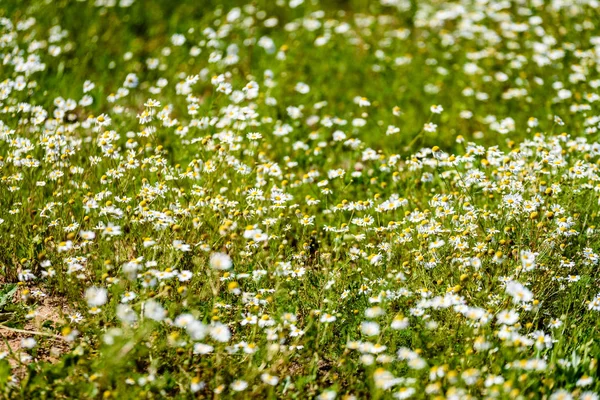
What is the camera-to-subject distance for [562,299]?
3.11m

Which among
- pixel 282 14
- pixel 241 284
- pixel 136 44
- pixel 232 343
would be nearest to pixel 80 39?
pixel 136 44

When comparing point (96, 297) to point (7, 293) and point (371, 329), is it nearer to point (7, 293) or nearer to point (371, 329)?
point (7, 293)

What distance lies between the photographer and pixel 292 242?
394 centimetres

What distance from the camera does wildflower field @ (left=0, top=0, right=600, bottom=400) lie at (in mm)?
2576

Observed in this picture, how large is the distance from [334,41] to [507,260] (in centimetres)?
402

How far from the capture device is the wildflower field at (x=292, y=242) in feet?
8.45

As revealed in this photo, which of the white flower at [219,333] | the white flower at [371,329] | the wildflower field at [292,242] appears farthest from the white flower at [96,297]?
the white flower at [371,329]

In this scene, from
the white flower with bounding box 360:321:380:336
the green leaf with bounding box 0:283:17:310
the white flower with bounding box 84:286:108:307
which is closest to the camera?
the white flower with bounding box 84:286:108:307

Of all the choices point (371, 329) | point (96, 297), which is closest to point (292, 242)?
point (371, 329)

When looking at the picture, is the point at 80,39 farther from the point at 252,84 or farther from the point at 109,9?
the point at 252,84

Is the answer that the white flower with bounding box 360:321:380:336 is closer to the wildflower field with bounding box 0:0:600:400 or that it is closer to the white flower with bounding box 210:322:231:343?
the wildflower field with bounding box 0:0:600:400

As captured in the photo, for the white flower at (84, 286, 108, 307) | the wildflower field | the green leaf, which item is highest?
the white flower at (84, 286, 108, 307)

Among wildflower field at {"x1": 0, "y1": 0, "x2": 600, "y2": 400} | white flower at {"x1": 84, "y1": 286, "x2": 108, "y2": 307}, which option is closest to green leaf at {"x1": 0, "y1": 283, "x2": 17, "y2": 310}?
wildflower field at {"x1": 0, "y1": 0, "x2": 600, "y2": 400}

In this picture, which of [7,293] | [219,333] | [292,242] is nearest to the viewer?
[219,333]
